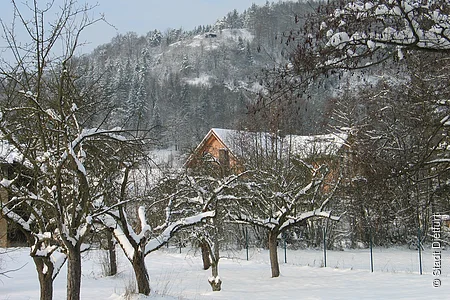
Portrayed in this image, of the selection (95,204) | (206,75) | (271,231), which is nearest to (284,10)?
(95,204)

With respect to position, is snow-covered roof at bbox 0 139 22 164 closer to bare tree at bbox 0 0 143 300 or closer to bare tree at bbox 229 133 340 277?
bare tree at bbox 0 0 143 300

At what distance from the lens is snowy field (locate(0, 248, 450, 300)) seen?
1330cm

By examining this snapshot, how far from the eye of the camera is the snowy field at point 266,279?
1330 cm

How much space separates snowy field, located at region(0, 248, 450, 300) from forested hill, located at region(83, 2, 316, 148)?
579cm

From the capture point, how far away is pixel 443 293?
12.5 m

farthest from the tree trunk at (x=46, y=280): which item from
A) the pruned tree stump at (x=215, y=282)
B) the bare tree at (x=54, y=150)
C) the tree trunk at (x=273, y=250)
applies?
the tree trunk at (x=273, y=250)

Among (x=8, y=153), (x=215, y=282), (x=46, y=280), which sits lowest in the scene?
(x=215, y=282)

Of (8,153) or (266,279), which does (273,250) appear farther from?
(8,153)

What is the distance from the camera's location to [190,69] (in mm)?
140750

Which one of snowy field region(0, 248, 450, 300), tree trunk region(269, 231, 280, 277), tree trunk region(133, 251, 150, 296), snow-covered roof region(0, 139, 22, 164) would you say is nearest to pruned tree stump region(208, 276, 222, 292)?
snowy field region(0, 248, 450, 300)

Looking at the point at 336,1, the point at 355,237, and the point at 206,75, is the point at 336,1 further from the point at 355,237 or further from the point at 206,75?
the point at 206,75

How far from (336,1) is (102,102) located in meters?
5.14

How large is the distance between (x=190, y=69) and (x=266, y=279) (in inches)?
5017

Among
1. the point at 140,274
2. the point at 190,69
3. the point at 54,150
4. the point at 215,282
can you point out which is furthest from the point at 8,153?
the point at 190,69
